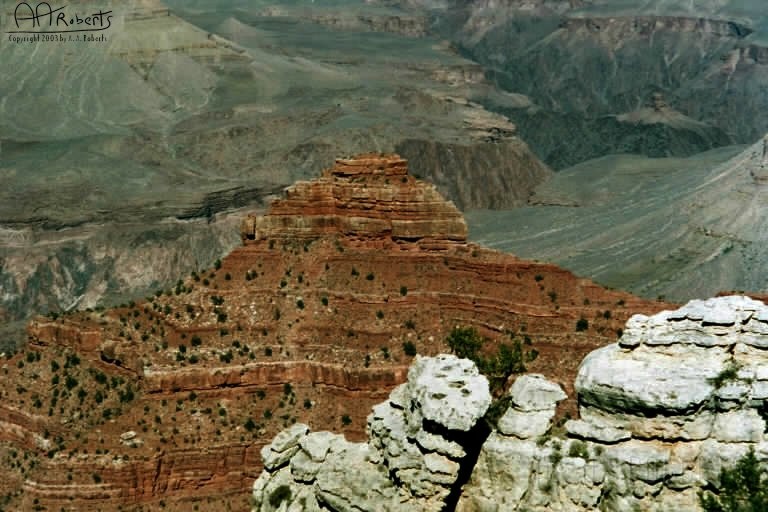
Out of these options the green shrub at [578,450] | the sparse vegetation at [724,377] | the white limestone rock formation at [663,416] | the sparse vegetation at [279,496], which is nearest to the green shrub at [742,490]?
the white limestone rock formation at [663,416]

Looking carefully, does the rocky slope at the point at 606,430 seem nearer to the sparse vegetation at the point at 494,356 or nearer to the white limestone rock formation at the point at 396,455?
the white limestone rock formation at the point at 396,455

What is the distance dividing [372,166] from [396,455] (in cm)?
2522

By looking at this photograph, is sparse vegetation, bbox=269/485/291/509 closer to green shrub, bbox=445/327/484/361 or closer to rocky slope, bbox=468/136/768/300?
green shrub, bbox=445/327/484/361

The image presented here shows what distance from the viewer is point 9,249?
162875 millimetres

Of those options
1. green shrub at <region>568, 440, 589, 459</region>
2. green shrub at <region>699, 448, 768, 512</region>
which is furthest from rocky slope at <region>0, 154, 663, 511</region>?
green shrub at <region>699, 448, 768, 512</region>

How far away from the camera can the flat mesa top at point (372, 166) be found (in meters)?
66.1

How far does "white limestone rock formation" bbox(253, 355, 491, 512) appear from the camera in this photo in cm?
4212

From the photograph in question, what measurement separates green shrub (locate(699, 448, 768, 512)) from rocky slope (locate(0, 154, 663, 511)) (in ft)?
55.9

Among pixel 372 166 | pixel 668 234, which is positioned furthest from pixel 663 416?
pixel 668 234

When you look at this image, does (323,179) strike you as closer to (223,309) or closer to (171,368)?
(223,309)

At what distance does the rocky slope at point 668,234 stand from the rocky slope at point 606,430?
6508 centimetres

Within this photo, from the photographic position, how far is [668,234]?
129 metres

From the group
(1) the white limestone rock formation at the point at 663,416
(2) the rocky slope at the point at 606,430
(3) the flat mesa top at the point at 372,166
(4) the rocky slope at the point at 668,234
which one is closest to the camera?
(1) the white limestone rock formation at the point at 663,416

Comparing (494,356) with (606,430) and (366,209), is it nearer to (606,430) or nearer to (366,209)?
(366,209)
